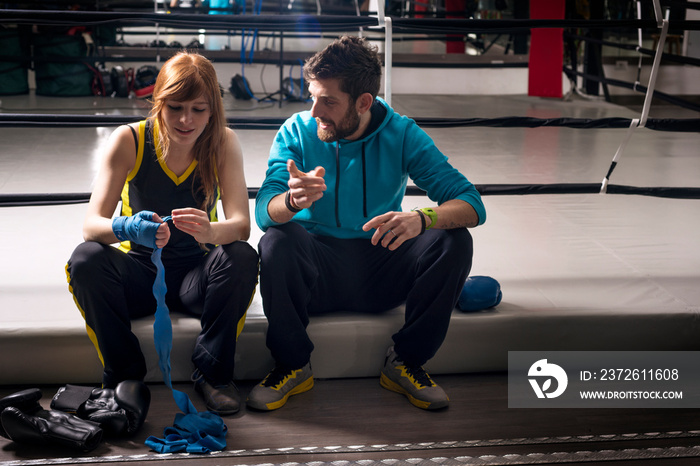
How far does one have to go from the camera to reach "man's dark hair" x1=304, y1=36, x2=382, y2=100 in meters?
1.80

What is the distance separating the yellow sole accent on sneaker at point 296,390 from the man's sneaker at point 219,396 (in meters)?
0.08

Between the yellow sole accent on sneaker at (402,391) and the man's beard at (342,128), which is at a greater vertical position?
the man's beard at (342,128)

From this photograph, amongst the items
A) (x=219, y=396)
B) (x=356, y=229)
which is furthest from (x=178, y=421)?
(x=356, y=229)

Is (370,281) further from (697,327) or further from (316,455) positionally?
(697,327)

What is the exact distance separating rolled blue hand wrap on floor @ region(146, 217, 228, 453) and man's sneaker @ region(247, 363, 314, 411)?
0.13m

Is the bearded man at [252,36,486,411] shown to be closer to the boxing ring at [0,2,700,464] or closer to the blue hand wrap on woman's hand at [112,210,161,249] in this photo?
the boxing ring at [0,2,700,464]

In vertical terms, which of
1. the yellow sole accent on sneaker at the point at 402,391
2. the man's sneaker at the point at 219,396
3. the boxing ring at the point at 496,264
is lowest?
the yellow sole accent on sneaker at the point at 402,391

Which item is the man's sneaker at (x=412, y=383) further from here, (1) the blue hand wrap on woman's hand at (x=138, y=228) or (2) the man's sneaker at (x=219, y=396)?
(1) the blue hand wrap on woman's hand at (x=138, y=228)

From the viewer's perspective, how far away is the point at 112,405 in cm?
166

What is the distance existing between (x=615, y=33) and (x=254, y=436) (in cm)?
834

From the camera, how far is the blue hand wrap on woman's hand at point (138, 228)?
162cm

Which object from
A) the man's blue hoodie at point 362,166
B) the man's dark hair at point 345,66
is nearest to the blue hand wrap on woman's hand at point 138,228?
the man's blue hoodie at point 362,166

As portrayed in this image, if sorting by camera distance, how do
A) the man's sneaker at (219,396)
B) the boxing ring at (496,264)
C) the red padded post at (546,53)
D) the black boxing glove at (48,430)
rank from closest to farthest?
the black boxing glove at (48,430)
the man's sneaker at (219,396)
the boxing ring at (496,264)
the red padded post at (546,53)

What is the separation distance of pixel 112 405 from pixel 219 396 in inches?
9.7
